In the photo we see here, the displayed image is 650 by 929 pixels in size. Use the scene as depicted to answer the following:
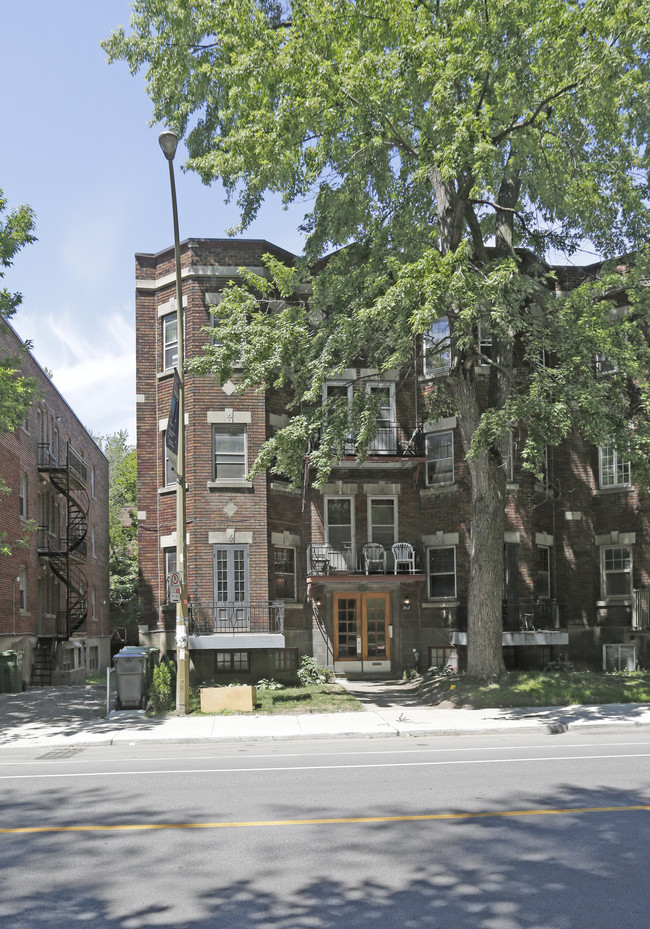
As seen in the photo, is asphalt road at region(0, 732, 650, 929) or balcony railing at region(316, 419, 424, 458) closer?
asphalt road at region(0, 732, 650, 929)

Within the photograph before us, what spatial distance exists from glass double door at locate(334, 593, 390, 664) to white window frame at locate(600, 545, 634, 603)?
6850mm

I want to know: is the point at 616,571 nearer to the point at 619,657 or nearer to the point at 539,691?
the point at 619,657

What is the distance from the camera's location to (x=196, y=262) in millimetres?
25156

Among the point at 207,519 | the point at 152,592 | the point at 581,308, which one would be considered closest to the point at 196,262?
the point at 207,519

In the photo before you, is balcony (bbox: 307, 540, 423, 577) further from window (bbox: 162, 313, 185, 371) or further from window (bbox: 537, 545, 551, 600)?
window (bbox: 162, 313, 185, 371)

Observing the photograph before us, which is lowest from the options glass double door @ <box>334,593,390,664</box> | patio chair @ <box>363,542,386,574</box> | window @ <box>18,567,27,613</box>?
glass double door @ <box>334,593,390,664</box>

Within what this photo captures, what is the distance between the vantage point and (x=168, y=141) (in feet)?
53.7

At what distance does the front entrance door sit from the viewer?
1026 inches

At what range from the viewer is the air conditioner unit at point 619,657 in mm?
26000

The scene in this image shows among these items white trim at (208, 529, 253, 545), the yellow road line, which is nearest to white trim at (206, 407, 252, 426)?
white trim at (208, 529, 253, 545)

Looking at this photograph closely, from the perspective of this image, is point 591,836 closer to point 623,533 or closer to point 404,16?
point 404,16

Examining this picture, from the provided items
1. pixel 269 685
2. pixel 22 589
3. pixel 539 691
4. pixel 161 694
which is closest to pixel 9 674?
pixel 22 589

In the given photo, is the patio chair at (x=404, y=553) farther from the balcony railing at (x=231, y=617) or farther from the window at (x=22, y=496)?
the window at (x=22, y=496)

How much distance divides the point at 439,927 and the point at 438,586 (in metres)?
21.4
